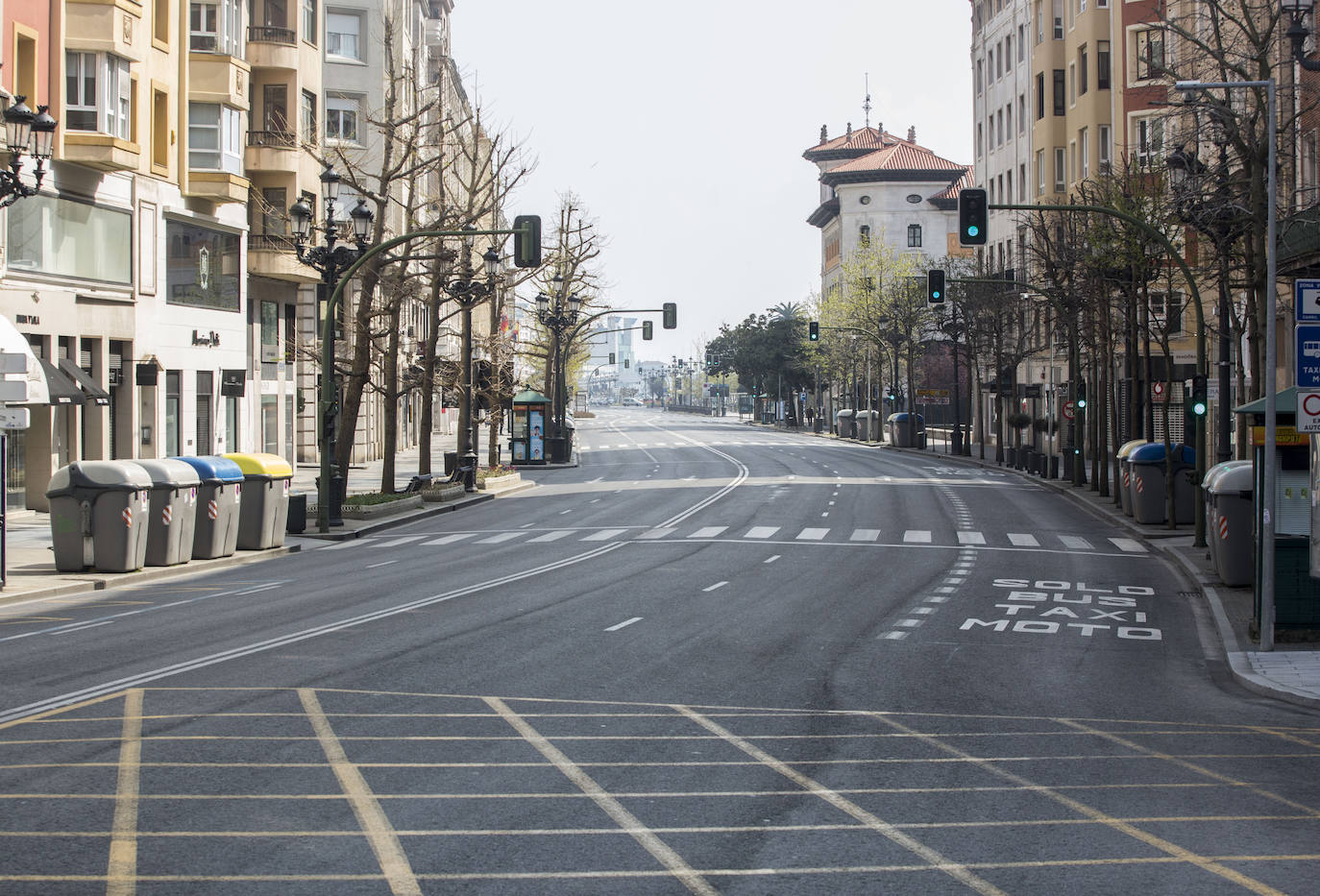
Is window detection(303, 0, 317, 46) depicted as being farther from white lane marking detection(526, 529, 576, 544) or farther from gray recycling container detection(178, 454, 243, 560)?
gray recycling container detection(178, 454, 243, 560)

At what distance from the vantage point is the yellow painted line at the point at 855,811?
754 cm

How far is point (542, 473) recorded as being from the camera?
6125 cm

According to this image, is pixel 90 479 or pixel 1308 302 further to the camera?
pixel 90 479

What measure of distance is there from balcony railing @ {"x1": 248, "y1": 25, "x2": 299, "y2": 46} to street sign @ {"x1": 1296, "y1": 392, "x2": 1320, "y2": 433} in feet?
143

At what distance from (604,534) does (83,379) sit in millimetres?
13217

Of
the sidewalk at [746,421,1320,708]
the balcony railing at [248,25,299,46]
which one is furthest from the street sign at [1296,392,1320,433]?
the balcony railing at [248,25,299,46]

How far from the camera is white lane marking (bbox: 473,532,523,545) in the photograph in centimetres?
3069

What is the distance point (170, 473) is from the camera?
79.1ft

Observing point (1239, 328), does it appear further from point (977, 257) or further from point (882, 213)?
point (882, 213)

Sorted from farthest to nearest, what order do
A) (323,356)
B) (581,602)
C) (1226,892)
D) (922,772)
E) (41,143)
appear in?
(323,356), (41,143), (581,602), (922,772), (1226,892)

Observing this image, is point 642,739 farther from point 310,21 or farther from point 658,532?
point 310,21

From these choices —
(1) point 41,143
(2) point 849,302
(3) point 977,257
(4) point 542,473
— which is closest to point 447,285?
(4) point 542,473

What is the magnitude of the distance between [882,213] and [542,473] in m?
80.5

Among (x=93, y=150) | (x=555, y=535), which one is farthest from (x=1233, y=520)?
(x=93, y=150)
